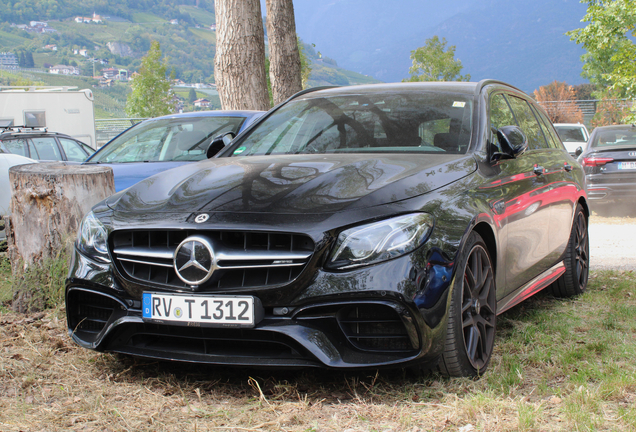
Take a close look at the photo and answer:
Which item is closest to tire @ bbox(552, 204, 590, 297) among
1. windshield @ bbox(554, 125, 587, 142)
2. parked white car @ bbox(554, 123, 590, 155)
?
parked white car @ bbox(554, 123, 590, 155)

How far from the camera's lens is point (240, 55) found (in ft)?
33.1

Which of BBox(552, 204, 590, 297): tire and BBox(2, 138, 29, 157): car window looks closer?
BBox(552, 204, 590, 297): tire

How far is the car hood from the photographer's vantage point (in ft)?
9.41

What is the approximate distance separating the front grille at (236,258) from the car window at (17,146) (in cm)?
1230

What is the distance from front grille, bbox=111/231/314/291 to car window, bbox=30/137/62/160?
1235 cm

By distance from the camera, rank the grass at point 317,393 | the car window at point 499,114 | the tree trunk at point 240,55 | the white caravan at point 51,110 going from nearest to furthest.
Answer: the grass at point 317,393 → the car window at point 499,114 → the tree trunk at point 240,55 → the white caravan at point 51,110

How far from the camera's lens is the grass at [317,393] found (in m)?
2.64

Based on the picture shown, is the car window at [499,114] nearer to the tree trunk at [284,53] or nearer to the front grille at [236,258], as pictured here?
the front grille at [236,258]

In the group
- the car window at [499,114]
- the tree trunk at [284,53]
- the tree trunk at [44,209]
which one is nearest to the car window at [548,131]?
the car window at [499,114]

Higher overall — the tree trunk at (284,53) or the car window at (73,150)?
the tree trunk at (284,53)

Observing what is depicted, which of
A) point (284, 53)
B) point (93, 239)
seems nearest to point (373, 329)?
point (93, 239)

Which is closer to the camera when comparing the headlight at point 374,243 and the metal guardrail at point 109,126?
the headlight at point 374,243

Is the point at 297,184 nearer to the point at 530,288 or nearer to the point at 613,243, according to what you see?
the point at 530,288

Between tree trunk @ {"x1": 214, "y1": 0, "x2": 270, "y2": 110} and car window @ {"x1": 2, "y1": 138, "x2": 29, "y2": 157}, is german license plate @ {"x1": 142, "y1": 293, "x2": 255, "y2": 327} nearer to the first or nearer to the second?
tree trunk @ {"x1": 214, "y1": 0, "x2": 270, "y2": 110}
